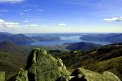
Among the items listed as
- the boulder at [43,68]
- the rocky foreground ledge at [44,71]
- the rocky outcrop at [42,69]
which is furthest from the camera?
the boulder at [43,68]

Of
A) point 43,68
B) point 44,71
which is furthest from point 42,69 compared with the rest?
point 44,71

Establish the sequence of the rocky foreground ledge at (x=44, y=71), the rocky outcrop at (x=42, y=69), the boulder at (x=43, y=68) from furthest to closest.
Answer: the boulder at (x=43, y=68) → the rocky outcrop at (x=42, y=69) → the rocky foreground ledge at (x=44, y=71)

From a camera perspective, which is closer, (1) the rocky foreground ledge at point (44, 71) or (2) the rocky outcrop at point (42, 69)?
(1) the rocky foreground ledge at point (44, 71)

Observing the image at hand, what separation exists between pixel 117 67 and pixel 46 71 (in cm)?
4150

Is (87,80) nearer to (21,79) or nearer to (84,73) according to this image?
(84,73)

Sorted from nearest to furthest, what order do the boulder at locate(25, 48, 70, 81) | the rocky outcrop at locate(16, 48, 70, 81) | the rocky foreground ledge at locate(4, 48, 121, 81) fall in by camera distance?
the rocky foreground ledge at locate(4, 48, 121, 81), the rocky outcrop at locate(16, 48, 70, 81), the boulder at locate(25, 48, 70, 81)

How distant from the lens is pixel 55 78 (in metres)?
28.5

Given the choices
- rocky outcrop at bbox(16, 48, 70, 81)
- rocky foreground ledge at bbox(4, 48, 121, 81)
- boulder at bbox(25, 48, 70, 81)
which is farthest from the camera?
boulder at bbox(25, 48, 70, 81)

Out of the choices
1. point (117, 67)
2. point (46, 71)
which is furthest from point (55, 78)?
point (117, 67)

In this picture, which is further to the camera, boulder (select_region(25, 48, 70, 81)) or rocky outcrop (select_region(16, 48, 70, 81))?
boulder (select_region(25, 48, 70, 81))

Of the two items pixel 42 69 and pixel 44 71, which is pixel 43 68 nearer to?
pixel 42 69

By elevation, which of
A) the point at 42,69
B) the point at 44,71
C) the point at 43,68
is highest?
the point at 43,68

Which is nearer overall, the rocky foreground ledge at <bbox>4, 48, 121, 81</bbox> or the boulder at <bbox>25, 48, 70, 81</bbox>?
the rocky foreground ledge at <bbox>4, 48, 121, 81</bbox>

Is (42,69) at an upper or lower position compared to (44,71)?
upper
